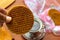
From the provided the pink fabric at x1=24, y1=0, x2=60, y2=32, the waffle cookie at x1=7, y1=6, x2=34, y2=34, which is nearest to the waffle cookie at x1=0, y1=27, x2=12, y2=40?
the waffle cookie at x1=7, y1=6, x2=34, y2=34

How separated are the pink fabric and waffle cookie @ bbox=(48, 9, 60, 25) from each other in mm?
19

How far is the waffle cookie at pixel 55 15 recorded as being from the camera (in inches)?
37.6

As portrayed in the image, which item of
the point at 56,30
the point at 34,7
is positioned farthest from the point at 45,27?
the point at 34,7

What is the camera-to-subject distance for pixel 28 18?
787mm

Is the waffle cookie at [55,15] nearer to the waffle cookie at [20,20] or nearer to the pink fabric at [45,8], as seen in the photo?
the pink fabric at [45,8]

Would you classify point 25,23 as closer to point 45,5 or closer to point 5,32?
point 5,32

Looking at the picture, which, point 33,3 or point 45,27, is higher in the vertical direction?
point 33,3

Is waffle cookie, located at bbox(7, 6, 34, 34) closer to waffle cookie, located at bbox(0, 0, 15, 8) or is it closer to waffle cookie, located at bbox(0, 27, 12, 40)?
waffle cookie, located at bbox(0, 27, 12, 40)

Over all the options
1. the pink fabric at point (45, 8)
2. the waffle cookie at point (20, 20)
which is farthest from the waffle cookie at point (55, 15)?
the waffle cookie at point (20, 20)

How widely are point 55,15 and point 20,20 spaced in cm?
27

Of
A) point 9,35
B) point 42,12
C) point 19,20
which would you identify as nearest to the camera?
point 19,20

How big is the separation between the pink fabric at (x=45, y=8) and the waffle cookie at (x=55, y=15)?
0.02 meters

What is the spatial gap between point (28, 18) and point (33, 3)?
0.29 meters

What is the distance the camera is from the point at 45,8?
1.04 m
